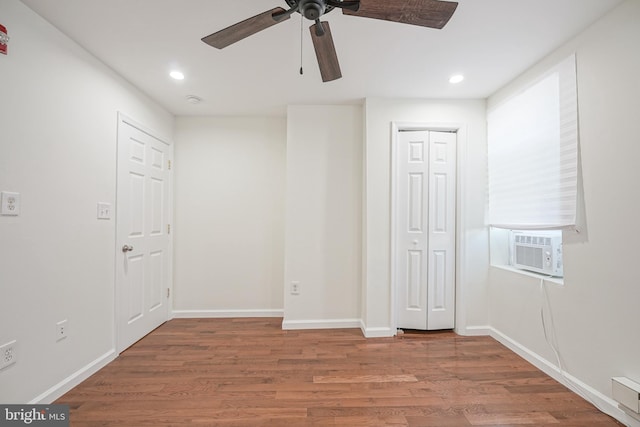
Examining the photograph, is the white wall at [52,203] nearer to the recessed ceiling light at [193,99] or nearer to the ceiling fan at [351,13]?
the recessed ceiling light at [193,99]

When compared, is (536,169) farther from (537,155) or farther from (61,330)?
(61,330)

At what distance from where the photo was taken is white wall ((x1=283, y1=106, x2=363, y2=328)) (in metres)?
3.02

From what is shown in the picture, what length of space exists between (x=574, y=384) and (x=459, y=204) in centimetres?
162

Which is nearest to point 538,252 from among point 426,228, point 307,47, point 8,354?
point 426,228

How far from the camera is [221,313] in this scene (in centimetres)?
335

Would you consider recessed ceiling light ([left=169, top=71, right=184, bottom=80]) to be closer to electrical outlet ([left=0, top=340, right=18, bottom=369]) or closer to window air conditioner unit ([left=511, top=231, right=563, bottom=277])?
electrical outlet ([left=0, top=340, right=18, bottom=369])

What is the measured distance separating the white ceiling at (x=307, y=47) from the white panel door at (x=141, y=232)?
0.59 meters

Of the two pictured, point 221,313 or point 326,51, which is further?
point 221,313

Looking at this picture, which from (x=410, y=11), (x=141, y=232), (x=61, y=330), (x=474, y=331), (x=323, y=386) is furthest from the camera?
(x=474, y=331)

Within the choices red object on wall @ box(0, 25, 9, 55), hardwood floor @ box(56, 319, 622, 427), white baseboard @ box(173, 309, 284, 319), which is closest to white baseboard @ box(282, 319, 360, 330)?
hardwood floor @ box(56, 319, 622, 427)

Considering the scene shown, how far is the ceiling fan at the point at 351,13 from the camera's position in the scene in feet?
3.91

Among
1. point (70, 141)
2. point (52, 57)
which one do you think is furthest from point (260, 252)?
point (52, 57)

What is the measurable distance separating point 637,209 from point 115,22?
3308 mm

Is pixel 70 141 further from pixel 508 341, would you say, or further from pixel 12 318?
pixel 508 341
